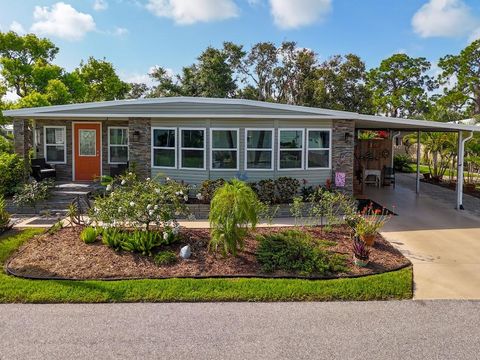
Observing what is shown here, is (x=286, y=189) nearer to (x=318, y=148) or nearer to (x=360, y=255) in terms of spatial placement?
(x=318, y=148)

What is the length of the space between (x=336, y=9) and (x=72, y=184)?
39.6ft

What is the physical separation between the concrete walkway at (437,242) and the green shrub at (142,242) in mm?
4477

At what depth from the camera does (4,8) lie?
10.6 metres

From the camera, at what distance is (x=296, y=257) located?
6.93 m

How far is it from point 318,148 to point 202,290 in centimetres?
768

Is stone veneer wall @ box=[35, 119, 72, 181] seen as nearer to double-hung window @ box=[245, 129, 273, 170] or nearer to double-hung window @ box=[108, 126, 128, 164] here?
double-hung window @ box=[108, 126, 128, 164]

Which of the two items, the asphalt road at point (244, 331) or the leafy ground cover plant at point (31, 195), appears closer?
the asphalt road at point (244, 331)

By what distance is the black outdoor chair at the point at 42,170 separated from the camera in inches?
499

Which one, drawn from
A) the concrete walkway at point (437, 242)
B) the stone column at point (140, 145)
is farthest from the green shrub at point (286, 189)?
the stone column at point (140, 145)

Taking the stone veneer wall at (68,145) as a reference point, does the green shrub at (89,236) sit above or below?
below

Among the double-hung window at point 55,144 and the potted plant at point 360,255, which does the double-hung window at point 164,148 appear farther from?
the potted plant at point 360,255

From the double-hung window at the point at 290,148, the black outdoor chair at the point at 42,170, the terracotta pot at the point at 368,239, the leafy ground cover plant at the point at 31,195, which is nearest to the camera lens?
the terracotta pot at the point at 368,239

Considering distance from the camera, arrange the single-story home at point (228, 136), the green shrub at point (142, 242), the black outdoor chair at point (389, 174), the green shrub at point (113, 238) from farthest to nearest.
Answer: the black outdoor chair at point (389, 174) → the single-story home at point (228, 136) → the green shrub at point (113, 238) → the green shrub at point (142, 242)

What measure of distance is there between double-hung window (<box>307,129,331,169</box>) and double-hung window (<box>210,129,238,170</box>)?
2310 mm
